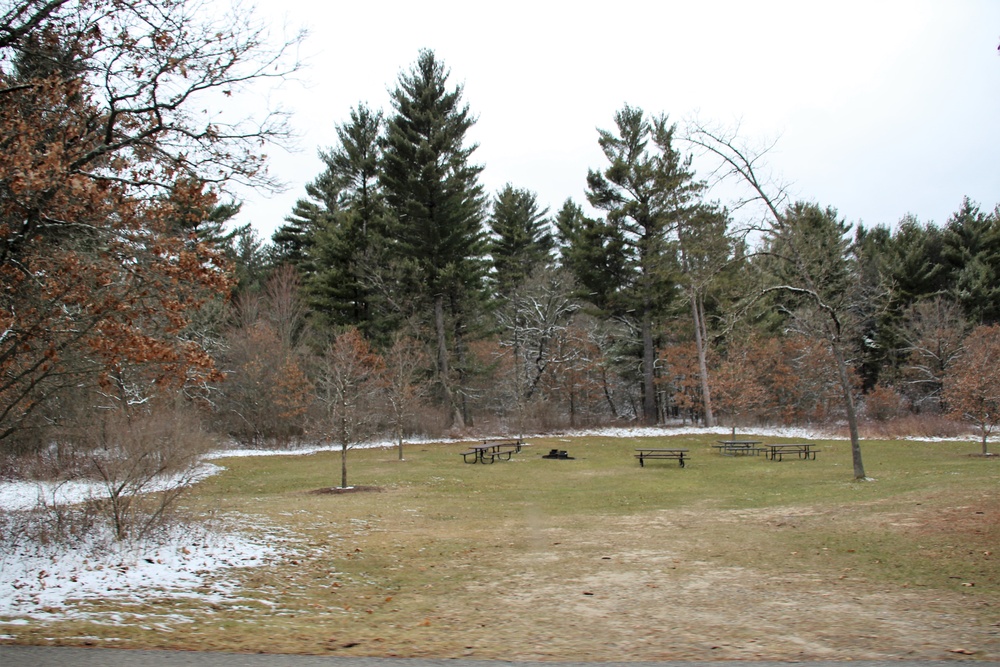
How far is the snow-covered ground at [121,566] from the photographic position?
6.99m

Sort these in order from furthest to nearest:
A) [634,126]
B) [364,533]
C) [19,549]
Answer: [634,126] < [364,533] < [19,549]

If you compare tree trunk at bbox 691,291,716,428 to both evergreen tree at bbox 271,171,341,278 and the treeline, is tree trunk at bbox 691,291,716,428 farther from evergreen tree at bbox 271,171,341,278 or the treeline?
evergreen tree at bbox 271,171,341,278

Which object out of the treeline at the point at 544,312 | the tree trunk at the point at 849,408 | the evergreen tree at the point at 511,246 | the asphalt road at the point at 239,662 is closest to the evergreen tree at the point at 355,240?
the treeline at the point at 544,312

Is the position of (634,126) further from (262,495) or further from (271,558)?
(271,558)

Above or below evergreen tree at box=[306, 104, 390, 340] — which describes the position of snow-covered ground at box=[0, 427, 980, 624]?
below

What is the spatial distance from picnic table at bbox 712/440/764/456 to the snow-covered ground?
829 inches

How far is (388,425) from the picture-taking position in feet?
115

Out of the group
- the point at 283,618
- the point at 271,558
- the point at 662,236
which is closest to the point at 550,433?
the point at 662,236

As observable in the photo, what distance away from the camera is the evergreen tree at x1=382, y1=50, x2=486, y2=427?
3616cm

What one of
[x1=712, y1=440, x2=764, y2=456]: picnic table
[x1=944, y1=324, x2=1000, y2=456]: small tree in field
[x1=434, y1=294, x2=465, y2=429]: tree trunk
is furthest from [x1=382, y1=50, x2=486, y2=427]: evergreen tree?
[x1=944, y1=324, x2=1000, y2=456]: small tree in field

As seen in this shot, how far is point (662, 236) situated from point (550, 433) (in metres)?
13.5

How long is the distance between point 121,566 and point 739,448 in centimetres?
2663

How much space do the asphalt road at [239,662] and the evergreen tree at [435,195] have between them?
30756 millimetres

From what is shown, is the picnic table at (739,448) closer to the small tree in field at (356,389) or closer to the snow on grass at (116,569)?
the small tree in field at (356,389)
